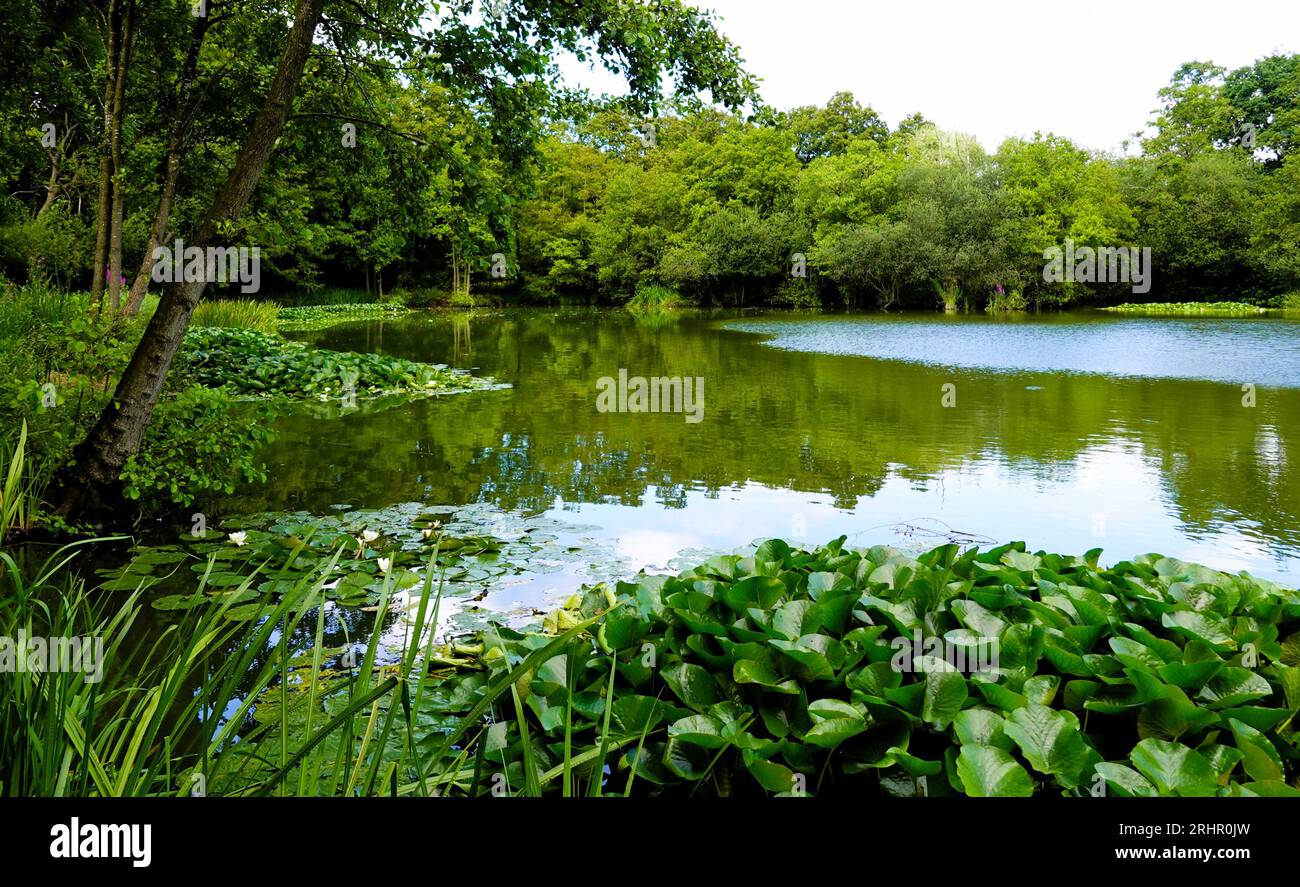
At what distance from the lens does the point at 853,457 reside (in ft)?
24.9

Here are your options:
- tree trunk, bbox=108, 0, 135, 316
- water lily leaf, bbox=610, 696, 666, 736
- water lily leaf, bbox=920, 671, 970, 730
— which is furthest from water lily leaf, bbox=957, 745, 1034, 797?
tree trunk, bbox=108, 0, 135, 316

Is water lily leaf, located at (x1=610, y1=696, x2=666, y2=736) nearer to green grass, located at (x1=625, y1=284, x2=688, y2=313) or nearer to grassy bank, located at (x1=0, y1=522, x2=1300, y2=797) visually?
grassy bank, located at (x1=0, y1=522, x2=1300, y2=797)

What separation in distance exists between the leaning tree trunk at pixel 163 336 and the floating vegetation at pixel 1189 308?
32.0 metres

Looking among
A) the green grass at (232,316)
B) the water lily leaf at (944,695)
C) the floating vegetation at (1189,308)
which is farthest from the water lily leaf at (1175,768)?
the floating vegetation at (1189,308)

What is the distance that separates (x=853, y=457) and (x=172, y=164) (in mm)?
6032

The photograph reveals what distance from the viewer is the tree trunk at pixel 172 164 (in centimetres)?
607

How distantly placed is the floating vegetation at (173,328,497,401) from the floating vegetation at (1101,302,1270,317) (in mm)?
27870

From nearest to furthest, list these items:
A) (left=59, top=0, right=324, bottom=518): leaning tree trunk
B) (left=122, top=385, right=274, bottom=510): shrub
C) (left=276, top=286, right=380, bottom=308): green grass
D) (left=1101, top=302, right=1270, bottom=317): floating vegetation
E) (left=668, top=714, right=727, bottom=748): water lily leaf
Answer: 1. (left=668, top=714, right=727, bottom=748): water lily leaf
2. (left=59, top=0, right=324, bottom=518): leaning tree trunk
3. (left=122, top=385, right=274, bottom=510): shrub
4. (left=1101, top=302, right=1270, bottom=317): floating vegetation
5. (left=276, top=286, right=380, bottom=308): green grass

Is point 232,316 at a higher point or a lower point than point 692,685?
higher

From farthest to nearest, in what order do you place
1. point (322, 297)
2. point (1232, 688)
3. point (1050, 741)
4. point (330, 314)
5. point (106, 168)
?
point (322, 297) → point (330, 314) → point (106, 168) → point (1232, 688) → point (1050, 741)

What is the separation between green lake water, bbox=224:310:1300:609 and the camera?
5223 mm

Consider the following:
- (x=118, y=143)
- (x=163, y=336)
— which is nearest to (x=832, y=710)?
(x=163, y=336)

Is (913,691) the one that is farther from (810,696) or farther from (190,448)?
(190,448)
